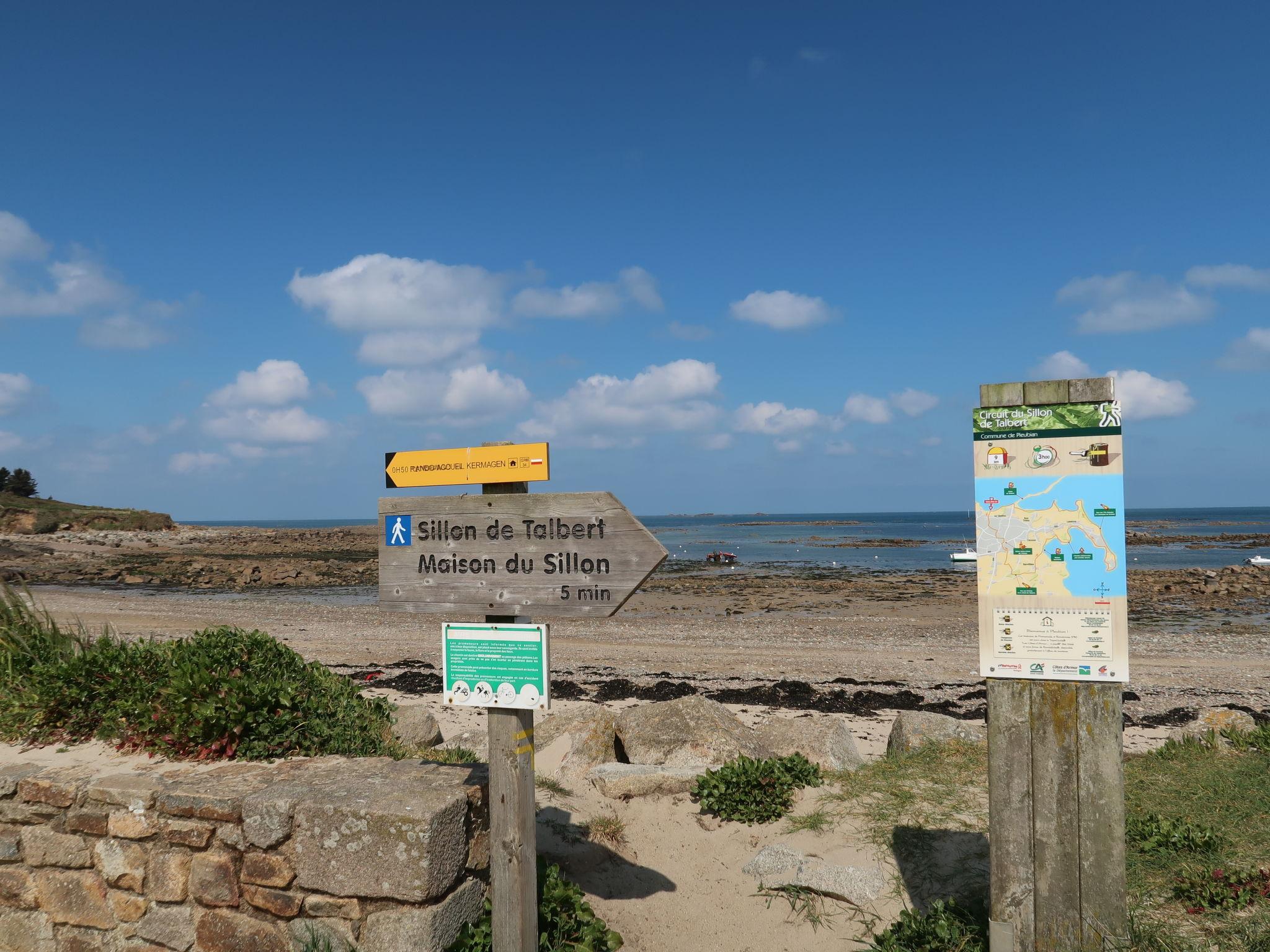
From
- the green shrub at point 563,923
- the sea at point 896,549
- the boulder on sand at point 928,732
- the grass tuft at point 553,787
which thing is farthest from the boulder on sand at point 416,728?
the sea at point 896,549

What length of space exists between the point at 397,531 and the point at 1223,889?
4.41 meters

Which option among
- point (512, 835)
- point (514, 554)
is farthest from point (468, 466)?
point (512, 835)

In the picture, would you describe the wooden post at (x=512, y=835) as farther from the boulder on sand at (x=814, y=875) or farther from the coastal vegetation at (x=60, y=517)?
the coastal vegetation at (x=60, y=517)

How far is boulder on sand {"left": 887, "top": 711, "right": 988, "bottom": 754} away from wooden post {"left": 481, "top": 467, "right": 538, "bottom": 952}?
469 cm

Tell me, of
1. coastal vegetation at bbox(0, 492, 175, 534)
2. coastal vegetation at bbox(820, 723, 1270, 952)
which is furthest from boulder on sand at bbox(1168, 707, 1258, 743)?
coastal vegetation at bbox(0, 492, 175, 534)

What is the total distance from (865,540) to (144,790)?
81.1m

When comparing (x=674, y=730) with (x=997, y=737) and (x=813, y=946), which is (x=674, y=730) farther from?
(x=997, y=737)

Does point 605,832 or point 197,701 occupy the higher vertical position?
point 197,701

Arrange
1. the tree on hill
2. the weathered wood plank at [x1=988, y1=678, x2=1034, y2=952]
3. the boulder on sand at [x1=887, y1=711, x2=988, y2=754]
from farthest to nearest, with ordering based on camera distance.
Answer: the tree on hill, the boulder on sand at [x1=887, y1=711, x2=988, y2=754], the weathered wood plank at [x1=988, y1=678, x2=1034, y2=952]

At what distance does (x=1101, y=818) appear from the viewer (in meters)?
3.51

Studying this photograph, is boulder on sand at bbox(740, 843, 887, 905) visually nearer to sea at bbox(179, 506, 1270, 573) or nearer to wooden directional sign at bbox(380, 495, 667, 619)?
wooden directional sign at bbox(380, 495, 667, 619)

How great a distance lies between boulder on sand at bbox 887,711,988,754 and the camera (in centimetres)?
732

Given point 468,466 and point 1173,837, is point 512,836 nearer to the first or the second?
point 468,466

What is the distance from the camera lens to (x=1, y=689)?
18.3 ft
